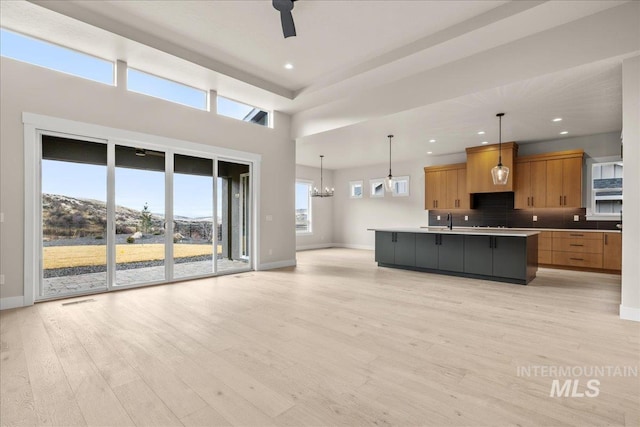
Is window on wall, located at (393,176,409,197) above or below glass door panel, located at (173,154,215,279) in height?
above

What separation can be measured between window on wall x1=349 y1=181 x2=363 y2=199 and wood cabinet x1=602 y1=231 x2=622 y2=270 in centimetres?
643

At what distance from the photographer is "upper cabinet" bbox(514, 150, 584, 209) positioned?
631cm

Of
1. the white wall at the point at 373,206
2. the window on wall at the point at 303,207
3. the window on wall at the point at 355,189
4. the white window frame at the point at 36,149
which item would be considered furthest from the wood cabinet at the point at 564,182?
the white window frame at the point at 36,149

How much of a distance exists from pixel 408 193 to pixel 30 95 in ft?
28.2

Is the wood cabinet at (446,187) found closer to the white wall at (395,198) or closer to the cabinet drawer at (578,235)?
the white wall at (395,198)

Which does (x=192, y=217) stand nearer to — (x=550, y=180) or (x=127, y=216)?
(x=127, y=216)

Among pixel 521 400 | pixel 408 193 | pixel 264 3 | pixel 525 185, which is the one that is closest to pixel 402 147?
pixel 408 193

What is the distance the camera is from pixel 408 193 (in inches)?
371

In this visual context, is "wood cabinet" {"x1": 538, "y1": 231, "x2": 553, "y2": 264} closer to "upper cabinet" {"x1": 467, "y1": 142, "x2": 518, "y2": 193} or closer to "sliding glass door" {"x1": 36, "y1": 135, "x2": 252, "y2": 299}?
"upper cabinet" {"x1": 467, "y1": 142, "x2": 518, "y2": 193}

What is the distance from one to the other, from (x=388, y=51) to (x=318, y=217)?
7.03 metres

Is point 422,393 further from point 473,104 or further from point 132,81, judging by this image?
point 132,81

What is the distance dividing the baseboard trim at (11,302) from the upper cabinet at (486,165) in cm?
848

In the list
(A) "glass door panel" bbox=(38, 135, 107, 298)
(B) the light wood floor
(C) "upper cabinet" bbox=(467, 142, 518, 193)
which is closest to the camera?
(B) the light wood floor

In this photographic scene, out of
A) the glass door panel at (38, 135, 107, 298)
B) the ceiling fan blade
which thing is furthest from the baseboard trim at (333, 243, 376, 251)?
the ceiling fan blade
